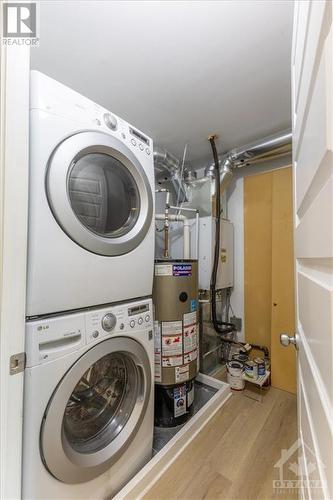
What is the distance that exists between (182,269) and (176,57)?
1.15m

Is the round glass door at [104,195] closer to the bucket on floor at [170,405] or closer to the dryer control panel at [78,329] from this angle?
the dryer control panel at [78,329]

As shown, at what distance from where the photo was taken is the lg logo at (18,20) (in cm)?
60

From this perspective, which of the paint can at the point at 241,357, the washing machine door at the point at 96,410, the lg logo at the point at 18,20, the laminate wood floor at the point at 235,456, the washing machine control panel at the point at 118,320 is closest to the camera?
the lg logo at the point at 18,20

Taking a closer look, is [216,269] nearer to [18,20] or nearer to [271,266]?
[271,266]

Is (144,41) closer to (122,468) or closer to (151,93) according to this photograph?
(151,93)

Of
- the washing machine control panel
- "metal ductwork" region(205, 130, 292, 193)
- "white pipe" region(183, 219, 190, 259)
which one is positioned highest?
"metal ductwork" region(205, 130, 292, 193)

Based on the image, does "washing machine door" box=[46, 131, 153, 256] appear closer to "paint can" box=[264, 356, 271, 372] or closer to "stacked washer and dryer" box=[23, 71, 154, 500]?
"stacked washer and dryer" box=[23, 71, 154, 500]

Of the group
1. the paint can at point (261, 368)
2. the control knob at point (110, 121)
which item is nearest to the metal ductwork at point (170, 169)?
the control knob at point (110, 121)

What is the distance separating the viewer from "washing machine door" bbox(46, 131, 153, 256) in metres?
0.74

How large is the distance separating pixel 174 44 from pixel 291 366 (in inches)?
89.0

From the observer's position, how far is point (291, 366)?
5.75ft

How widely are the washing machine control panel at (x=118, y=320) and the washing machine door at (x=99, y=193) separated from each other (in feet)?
0.78

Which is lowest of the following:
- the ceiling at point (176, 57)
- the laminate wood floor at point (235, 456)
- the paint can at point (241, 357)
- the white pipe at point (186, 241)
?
the laminate wood floor at point (235, 456)

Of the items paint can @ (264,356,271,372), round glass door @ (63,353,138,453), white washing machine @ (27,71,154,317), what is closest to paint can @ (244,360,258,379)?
paint can @ (264,356,271,372)
